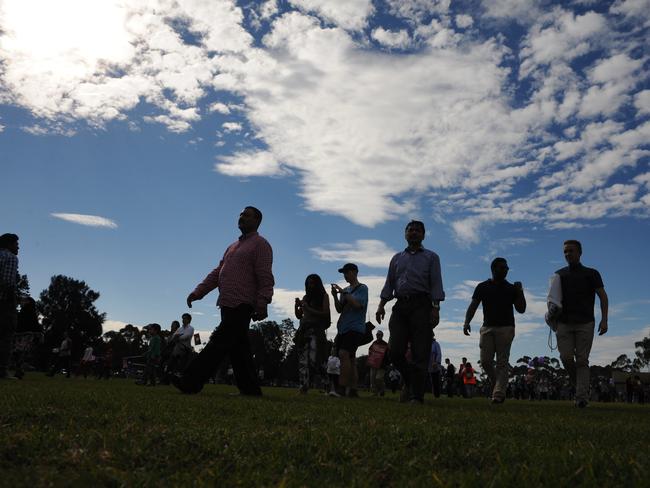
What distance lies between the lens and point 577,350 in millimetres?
8828

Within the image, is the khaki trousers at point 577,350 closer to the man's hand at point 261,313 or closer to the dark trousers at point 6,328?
the man's hand at point 261,313

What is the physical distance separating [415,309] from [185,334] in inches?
306

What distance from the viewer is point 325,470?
230cm

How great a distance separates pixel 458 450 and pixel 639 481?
2.81ft

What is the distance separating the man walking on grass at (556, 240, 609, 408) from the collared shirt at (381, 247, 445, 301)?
220cm

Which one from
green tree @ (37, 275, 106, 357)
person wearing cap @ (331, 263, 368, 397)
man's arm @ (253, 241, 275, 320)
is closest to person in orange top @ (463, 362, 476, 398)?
person wearing cap @ (331, 263, 368, 397)

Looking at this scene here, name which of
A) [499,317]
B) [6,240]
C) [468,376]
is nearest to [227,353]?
[499,317]

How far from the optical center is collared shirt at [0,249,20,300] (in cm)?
977

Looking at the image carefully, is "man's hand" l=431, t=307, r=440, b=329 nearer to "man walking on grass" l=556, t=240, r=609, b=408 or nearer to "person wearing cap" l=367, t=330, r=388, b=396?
"man walking on grass" l=556, t=240, r=609, b=408

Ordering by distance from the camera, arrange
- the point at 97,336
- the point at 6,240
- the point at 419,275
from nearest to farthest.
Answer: the point at 419,275
the point at 6,240
the point at 97,336

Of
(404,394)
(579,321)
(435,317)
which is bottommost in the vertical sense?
(404,394)

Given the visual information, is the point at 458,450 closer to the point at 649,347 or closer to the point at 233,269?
the point at 233,269

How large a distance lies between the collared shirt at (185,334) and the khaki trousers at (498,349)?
24.4 ft

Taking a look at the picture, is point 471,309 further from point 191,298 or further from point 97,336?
point 97,336
